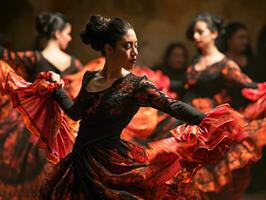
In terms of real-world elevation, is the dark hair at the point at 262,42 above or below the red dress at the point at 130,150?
above

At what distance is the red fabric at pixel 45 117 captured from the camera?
3.07m

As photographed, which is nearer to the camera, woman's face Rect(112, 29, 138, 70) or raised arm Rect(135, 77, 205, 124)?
raised arm Rect(135, 77, 205, 124)

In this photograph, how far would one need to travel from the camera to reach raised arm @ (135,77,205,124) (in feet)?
8.75

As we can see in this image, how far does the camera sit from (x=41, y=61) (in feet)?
15.6

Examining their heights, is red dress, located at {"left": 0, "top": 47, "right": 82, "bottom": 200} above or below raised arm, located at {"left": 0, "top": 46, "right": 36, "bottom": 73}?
below

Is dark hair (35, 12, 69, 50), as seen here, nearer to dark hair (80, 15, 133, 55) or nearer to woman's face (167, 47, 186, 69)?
woman's face (167, 47, 186, 69)

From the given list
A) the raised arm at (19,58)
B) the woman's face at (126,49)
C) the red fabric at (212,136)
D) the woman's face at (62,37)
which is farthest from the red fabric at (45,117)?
the woman's face at (62,37)

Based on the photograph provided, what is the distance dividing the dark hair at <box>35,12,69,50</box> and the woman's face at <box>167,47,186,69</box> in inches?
30.1

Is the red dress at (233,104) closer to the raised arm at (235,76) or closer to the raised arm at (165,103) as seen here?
the raised arm at (235,76)

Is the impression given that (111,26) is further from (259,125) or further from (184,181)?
(259,125)

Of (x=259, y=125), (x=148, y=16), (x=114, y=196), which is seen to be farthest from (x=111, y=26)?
(x=148, y=16)

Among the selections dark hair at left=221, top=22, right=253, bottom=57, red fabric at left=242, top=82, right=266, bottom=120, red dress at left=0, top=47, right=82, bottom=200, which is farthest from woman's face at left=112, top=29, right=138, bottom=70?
dark hair at left=221, top=22, right=253, bottom=57

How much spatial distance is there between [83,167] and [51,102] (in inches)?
18.0

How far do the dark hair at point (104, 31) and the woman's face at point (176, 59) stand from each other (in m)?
2.12
